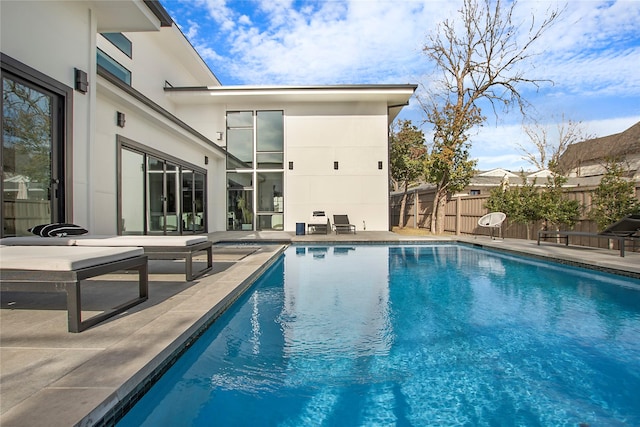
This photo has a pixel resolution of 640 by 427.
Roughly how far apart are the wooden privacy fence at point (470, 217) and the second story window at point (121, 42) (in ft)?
39.4

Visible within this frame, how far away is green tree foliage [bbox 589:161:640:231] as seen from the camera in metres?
7.15

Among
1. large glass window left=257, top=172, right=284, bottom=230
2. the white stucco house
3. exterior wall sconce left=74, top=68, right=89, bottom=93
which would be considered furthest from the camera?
large glass window left=257, top=172, right=284, bottom=230

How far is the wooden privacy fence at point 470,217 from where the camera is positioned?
848 centimetres

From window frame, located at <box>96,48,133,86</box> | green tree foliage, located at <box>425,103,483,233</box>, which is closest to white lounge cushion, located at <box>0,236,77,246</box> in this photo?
window frame, located at <box>96,48,133,86</box>

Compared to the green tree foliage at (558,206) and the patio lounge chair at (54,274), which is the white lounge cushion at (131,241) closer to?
the patio lounge chair at (54,274)

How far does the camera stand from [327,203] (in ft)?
44.7

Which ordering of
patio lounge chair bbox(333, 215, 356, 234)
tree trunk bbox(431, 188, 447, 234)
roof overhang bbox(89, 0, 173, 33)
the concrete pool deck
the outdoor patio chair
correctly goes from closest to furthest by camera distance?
the concrete pool deck < roof overhang bbox(89, 0, 173, 33) < the outdoor patio chair < patio lounge chair bbox(333, 215, 356, 234) < tree trunk bbox(431, 188, 447, 234)

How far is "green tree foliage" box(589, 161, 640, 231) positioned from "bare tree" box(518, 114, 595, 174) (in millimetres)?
21681

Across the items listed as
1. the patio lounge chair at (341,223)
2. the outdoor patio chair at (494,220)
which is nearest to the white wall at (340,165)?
the patio lounge chair at (341,223)

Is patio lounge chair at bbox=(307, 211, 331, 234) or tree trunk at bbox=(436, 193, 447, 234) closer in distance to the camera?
patio lounge chair at bbox=(307, 211, 331, 234)

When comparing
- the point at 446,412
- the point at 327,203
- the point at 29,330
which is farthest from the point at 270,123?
the point at 446,412

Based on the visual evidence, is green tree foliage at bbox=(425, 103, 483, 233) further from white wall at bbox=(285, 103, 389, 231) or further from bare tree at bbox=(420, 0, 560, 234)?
white wall at bbox=(285, 103, 389, 231)

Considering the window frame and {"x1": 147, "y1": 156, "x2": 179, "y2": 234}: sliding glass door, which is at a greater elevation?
the window frame

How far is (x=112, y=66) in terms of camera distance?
8836 mm
